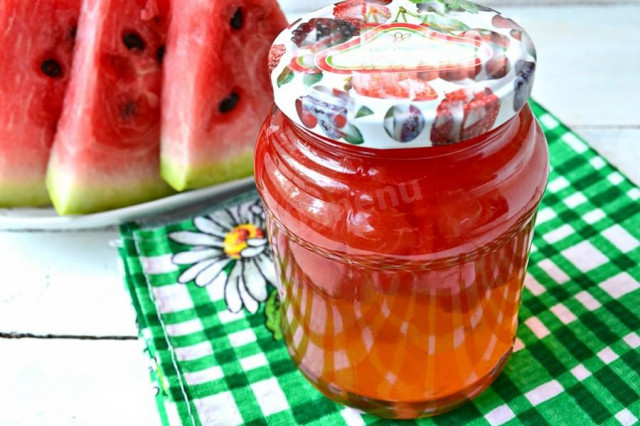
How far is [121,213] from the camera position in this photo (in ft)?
3.55

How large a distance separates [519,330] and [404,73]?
0.44m

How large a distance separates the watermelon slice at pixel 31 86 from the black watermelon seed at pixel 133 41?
0.09 meters

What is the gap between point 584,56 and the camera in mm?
1467

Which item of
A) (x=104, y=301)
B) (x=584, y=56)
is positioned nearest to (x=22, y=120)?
(x=104, y=301)

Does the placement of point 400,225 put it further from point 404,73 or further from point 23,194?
point 23,194

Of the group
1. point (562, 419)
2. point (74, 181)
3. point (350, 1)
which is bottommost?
point (562, 419)

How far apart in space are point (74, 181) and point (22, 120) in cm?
13

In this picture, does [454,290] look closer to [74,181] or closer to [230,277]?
[230,277]

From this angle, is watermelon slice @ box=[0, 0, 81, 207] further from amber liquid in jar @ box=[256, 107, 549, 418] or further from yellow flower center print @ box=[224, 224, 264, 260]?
amber liquid in jar @ box=[256, 107, 549, 418]

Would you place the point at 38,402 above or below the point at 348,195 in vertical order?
below

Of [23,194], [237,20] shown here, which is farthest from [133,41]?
[23,194]

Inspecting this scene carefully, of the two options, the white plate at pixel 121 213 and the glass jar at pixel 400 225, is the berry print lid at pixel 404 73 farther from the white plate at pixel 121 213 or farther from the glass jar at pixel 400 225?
the white plate at pixel 121 213

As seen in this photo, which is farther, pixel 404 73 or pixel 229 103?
pixel 229 103

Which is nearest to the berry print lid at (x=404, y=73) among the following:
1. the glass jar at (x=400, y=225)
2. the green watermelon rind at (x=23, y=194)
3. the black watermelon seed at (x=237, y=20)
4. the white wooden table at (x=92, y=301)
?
the glass jar at (x=400, y=225)
